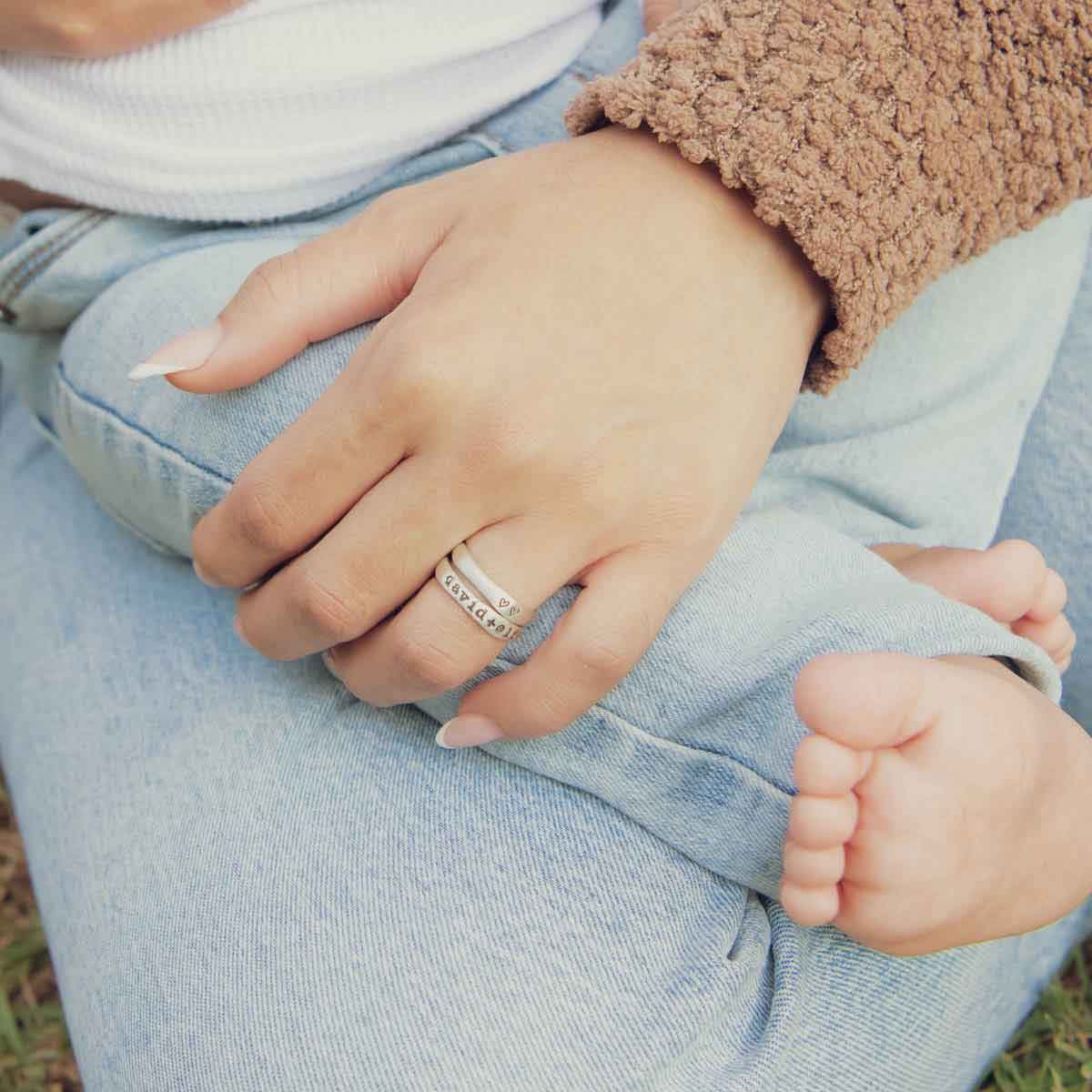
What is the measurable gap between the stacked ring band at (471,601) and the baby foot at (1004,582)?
345 millimetres

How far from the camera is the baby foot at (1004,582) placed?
0.77 m

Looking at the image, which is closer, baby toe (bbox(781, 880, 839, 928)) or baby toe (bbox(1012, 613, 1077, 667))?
baby toe (bbox(781, 880, 839, 928))

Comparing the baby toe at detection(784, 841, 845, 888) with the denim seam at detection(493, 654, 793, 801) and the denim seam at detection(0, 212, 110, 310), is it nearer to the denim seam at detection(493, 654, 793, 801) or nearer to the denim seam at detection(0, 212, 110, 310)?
the denim seam at detection(493, 654, 793, 801)

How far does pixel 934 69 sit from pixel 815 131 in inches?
3.9

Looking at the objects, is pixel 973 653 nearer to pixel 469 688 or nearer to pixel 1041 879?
pixel 1041 879

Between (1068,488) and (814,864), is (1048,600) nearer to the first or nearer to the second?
(1068,488)

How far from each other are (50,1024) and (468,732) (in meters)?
0.77

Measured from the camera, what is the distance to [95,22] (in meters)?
0.70

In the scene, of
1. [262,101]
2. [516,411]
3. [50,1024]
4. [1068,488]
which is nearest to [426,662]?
[516,411]

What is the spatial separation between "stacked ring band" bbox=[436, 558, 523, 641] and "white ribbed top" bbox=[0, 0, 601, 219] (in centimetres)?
37

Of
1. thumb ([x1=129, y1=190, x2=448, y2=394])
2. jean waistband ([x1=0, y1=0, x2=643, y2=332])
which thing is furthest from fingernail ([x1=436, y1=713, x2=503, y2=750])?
jean waistband ([x1=0, y1=0, x2=643, y2=332])

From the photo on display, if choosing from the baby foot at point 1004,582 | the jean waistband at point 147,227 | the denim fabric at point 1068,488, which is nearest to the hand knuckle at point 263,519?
the jean waistband at point 147,227

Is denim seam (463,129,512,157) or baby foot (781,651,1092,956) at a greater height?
denim seam (463,129,512,157)

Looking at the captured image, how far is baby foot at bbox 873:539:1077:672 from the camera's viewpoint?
2.52 feet
